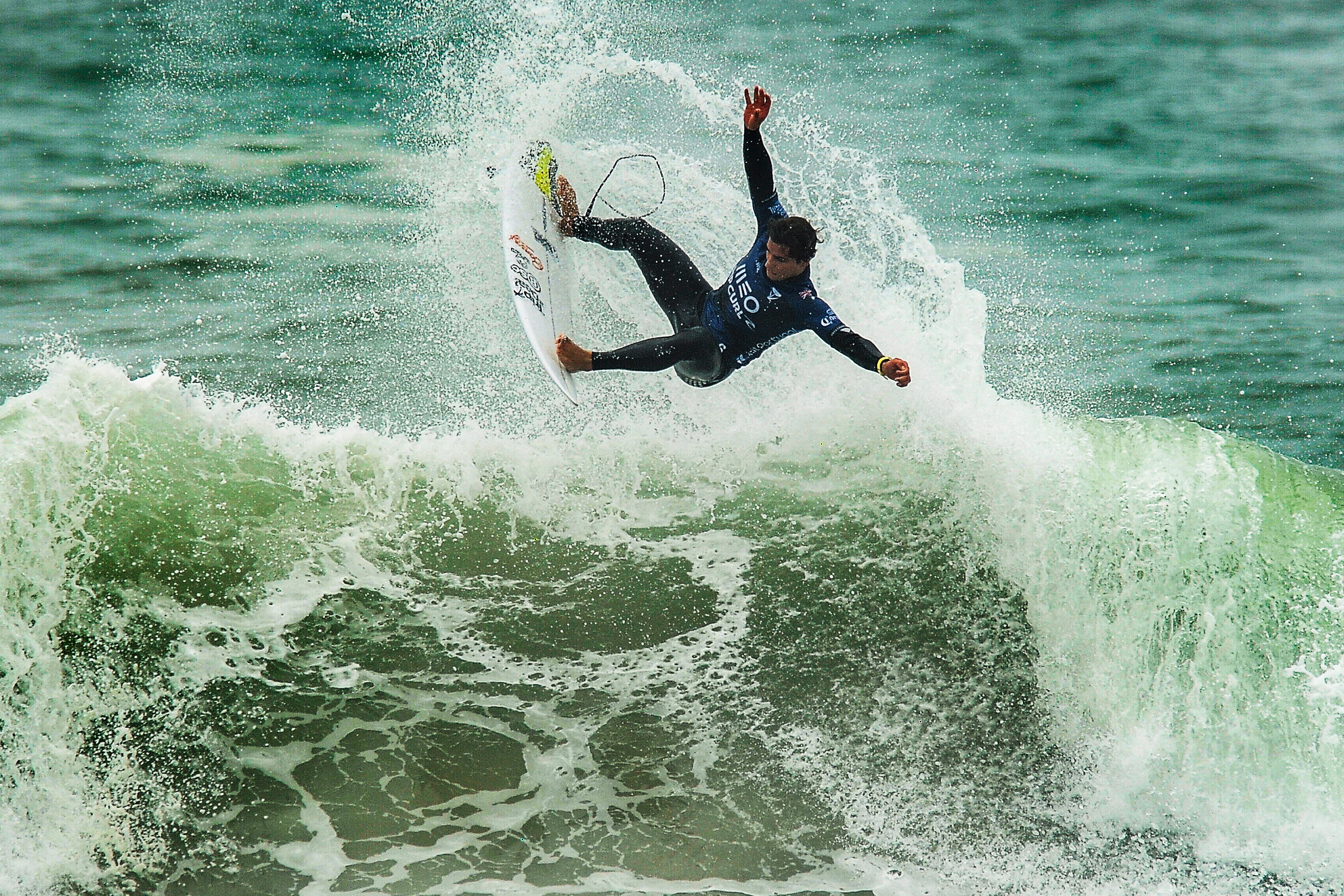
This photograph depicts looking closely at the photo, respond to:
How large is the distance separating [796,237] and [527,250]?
1965 mm

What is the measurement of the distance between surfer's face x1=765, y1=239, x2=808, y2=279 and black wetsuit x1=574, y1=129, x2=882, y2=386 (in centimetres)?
5

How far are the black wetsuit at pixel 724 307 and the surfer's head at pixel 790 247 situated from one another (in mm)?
97

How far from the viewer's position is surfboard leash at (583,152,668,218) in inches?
275

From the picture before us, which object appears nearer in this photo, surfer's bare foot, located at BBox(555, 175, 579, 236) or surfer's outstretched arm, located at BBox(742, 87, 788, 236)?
surfer's outstretched arm, located at BBox(742, 87, 788, 236)

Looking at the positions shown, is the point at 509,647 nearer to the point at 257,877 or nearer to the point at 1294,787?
the point at 257,877

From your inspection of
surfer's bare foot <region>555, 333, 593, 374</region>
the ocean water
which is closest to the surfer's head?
surfer's bare foot <region>555, 333, 593, 374</region>

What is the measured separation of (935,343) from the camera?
688 centimetres

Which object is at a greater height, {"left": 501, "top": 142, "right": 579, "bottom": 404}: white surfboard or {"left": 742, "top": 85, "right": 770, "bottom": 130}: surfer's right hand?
{"left": 742, "top": 85, "right": 770, "bottom": 130}: surfer's right hand

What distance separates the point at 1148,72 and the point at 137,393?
49.1 feet

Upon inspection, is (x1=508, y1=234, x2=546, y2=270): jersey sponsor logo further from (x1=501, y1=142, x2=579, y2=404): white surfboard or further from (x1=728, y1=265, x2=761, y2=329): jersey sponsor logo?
(x1=728, y1=265, x2=761, y2=329): jersey sponsor logo

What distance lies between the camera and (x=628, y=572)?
6.27 m

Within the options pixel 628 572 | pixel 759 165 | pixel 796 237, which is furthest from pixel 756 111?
pixel 628 572

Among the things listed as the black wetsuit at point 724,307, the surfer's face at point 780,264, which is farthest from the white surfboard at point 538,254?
the surfer's face at point 780,264

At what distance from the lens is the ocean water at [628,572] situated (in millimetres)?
5207
